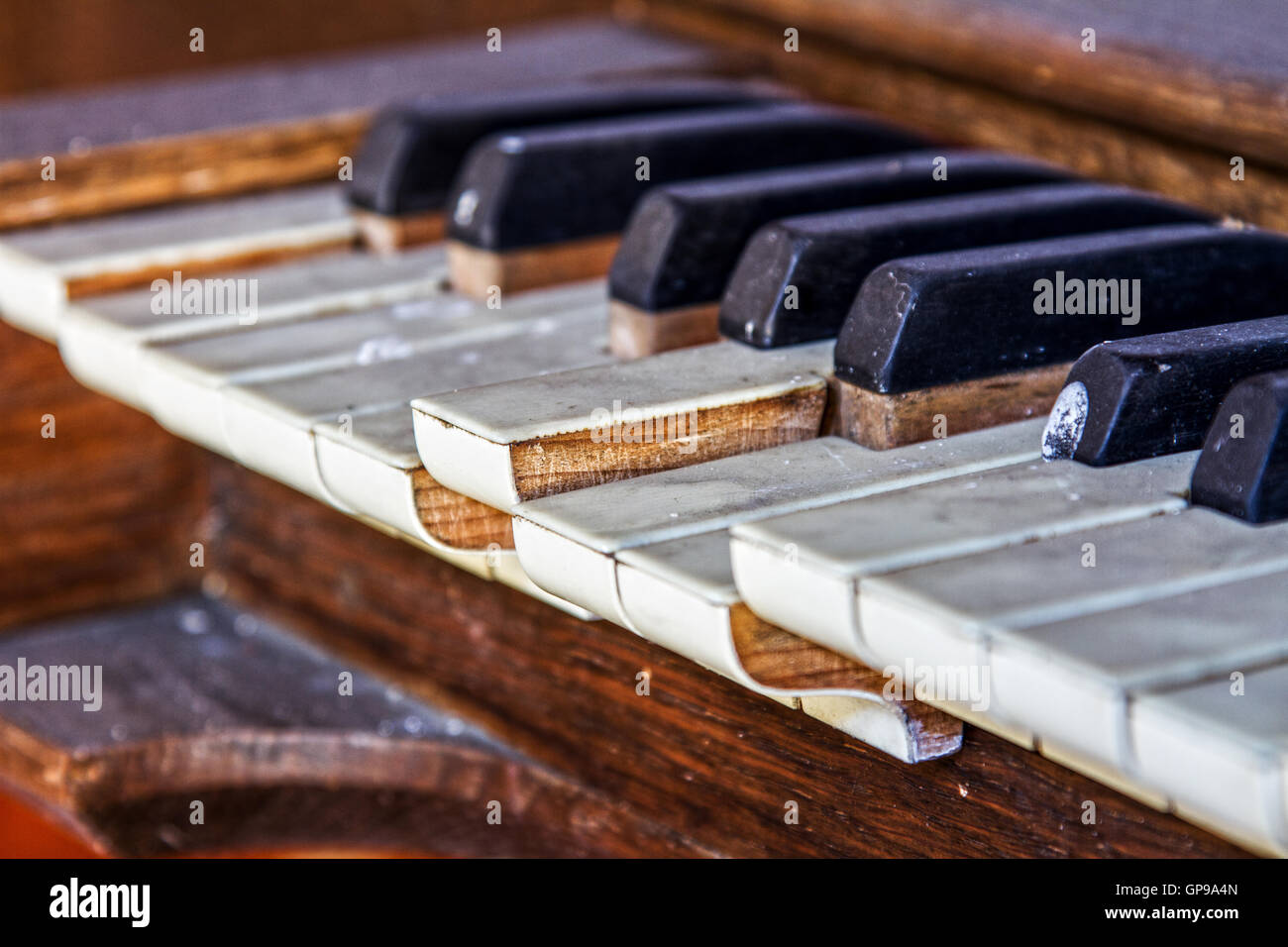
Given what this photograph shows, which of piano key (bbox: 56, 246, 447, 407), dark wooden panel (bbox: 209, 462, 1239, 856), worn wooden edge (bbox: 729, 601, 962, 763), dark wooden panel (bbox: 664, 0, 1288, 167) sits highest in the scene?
dark wooden panel (bbox: 664, 0, 1288, 167)

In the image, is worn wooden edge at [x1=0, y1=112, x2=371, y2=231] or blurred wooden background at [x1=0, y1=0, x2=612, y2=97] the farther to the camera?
blurred wooden background at [x1=0, y1=0, x2=612, y2=97]

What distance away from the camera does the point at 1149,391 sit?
88cm

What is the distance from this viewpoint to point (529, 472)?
0.91 meters

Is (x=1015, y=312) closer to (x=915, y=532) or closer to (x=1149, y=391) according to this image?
(x=1149, y=391)

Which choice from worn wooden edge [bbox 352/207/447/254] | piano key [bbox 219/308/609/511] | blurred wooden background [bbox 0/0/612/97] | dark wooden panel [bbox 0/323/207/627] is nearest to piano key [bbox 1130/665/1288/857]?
piano key [bbox 219/308/609/511]

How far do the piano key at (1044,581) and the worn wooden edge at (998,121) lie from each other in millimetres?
507

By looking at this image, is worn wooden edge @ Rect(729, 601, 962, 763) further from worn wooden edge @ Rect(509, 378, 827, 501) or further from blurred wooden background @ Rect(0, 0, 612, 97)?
blurred wooden background @ Rect(0, 0, 612, 97)

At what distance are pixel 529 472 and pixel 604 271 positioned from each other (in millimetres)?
463

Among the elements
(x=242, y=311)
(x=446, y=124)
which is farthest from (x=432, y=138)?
(x=242, y=311)

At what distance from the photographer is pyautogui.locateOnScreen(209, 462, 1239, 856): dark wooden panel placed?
950 mm

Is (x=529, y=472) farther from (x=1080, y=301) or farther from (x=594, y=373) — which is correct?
(x=1080, y=301)

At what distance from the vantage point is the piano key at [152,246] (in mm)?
1312

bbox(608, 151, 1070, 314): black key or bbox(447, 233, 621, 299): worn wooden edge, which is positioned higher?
bbox(608, 151, 1070, 314): black key

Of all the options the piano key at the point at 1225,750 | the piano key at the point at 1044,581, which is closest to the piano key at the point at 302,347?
the piano key at the point at 1044,581
